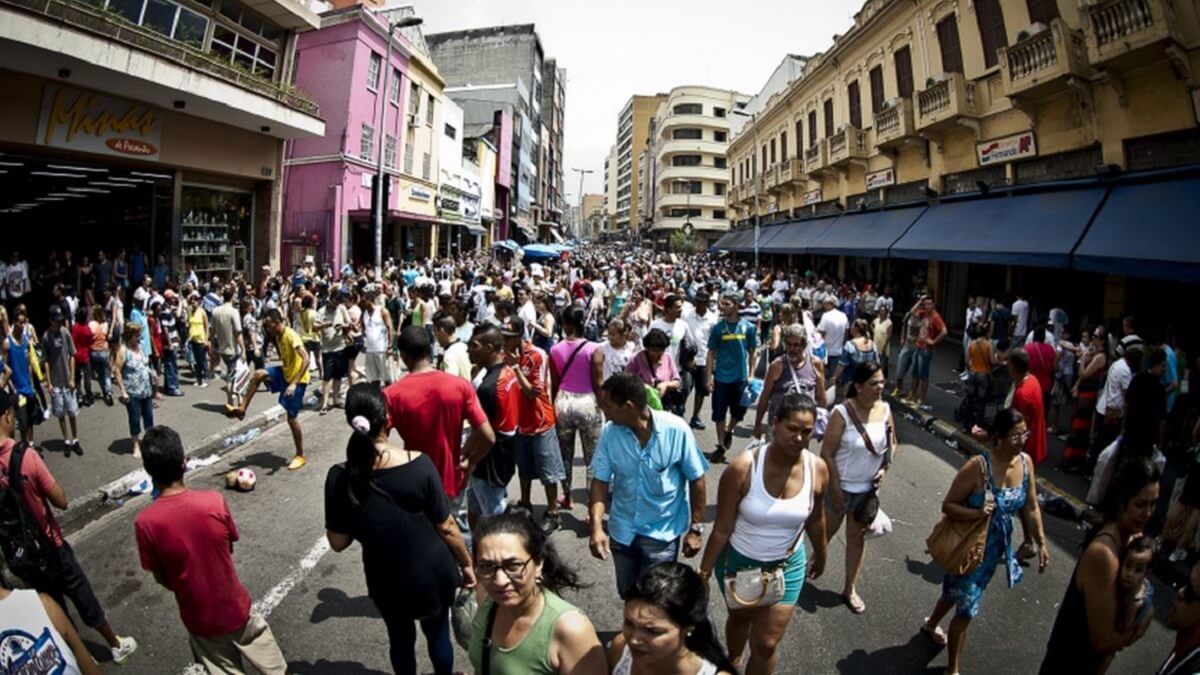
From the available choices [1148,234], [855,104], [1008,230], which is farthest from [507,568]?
[855,104]

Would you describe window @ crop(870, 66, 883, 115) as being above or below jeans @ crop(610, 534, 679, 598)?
above

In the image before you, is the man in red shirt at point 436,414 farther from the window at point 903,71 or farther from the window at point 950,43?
the window at point 903,71

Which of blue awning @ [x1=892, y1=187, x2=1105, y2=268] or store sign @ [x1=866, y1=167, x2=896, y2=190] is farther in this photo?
store sign @ [x1=866, y1=167, x2=896, y2=190]

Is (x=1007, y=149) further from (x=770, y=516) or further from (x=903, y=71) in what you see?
(x=770, y=516)

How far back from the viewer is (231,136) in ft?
55.8

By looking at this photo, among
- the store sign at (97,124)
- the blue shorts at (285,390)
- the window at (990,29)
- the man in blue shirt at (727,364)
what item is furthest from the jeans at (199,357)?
the window at (990,29)

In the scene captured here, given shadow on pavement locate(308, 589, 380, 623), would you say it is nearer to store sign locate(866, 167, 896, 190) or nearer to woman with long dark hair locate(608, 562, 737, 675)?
woman with long dark hair locate(608, 562, 737, 675)

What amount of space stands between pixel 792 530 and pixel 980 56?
16462 millimetres

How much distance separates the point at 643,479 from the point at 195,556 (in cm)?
212

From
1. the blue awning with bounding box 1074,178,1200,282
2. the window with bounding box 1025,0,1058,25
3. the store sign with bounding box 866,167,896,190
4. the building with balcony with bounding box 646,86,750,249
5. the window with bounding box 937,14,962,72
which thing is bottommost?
the blue awning with bounding box 1074,178,1200,282

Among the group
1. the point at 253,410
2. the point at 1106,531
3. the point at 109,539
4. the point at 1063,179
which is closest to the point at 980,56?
the point at 1063,179

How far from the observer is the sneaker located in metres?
3.65

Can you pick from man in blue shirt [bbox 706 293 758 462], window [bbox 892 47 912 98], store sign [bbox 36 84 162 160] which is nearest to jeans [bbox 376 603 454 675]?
man in blue shirt [bbox 706 293 758 462]

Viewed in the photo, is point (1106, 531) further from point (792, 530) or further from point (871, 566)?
point (871, 566)
